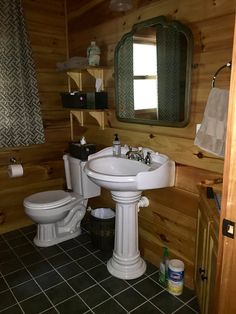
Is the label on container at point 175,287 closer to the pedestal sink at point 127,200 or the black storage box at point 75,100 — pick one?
the pedestal sink at point 127,200

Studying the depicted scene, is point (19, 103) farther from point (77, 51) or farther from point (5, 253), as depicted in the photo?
point (5, 253)

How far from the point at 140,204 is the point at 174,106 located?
2.70 ft

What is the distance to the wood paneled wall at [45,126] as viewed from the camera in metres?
2.70

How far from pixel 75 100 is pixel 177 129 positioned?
1.16m

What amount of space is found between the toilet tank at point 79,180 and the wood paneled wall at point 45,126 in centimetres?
38

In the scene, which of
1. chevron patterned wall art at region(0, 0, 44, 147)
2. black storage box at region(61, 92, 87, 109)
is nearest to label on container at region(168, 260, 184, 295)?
black storage box at region(61, 92, 87, 109)

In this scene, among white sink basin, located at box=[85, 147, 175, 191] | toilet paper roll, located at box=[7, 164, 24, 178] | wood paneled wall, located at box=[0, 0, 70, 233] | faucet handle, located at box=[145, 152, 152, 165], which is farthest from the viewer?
wood paneled wall, located at box=[0, 0, 70, 233]

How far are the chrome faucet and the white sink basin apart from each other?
0.03 meters

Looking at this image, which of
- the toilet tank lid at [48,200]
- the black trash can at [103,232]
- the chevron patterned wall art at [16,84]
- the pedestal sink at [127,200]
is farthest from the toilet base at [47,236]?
the chevron patterned wall art at [16,84]

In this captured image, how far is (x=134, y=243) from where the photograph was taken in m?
2.09

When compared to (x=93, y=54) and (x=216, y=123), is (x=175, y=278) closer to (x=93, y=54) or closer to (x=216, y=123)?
(x=216, y=123)

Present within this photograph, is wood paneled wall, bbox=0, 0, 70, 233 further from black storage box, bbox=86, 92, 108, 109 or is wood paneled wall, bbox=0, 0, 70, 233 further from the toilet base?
black storage box, bbox=86, 92, 108, 109

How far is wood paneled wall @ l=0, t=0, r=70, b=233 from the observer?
2699 millimetres

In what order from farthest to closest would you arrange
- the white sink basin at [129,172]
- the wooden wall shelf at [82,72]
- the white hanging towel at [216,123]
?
the wooden wall shelf at [82,72] → the white sink basin at [129,172] → the white hanging towel at [216,123]
